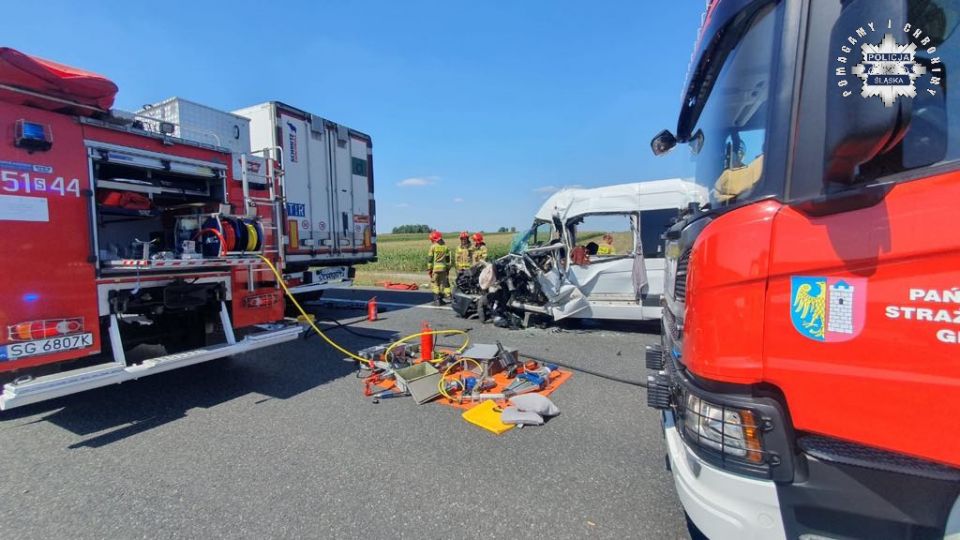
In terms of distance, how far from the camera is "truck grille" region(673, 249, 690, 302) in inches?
79.4

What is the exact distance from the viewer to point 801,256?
56.6 inches

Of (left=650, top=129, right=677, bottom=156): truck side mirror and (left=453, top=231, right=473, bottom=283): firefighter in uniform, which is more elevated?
(left=650, top=129, right=677, bottom=156): truck side mirror

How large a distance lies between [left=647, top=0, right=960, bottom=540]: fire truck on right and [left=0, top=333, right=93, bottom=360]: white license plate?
14.7ft

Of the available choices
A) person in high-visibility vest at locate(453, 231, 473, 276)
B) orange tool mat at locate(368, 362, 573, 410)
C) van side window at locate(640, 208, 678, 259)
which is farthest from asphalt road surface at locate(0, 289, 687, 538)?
person in high-visibility vest at locate(453, 231, 473, 276)

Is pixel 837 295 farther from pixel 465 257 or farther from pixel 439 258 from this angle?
pixel 465 257

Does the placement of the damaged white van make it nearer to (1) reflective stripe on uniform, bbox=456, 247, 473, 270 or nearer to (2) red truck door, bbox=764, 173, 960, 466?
(1) reflective stripe on uniform, bbox=456, 247, 473, 270

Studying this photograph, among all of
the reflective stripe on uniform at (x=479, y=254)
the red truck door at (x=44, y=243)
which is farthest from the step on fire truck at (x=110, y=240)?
the reflective stripe on uniform at (x=479, y=254)

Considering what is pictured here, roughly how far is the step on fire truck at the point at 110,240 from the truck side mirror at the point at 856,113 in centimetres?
475

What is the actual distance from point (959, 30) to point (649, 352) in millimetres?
2082

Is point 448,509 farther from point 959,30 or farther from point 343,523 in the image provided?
point 959,30

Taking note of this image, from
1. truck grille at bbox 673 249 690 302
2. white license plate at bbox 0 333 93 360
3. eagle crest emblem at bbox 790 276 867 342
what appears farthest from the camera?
→ white license plate at bbox 0 333 93 360

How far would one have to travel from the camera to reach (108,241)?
5.30 metres

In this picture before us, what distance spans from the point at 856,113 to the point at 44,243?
4960mm

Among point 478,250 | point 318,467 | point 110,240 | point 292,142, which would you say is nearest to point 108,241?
point 110,240
